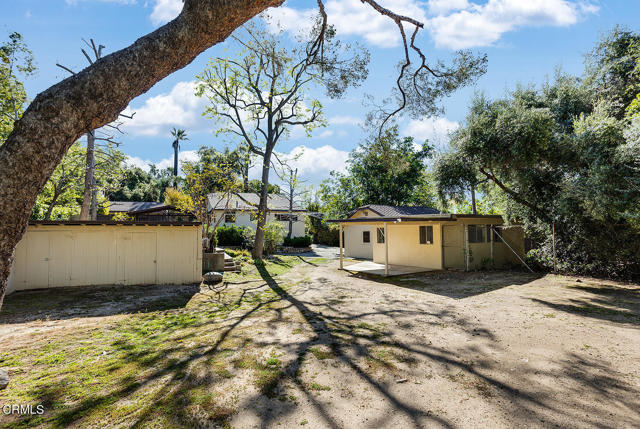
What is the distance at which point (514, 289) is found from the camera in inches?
384

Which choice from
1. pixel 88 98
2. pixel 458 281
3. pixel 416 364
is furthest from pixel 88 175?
pixel 458 281

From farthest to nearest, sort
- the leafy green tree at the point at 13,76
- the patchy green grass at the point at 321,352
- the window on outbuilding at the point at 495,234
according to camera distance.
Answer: the window on outbuilding at the point at 495,234
the leafy green tree at the point at 13,76
the patchy green grass at the point at 321,352

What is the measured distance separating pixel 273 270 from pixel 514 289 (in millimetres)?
9515

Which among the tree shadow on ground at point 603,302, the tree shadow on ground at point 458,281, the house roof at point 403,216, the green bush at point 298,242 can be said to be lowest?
the tree shadow on ground at point 458,281

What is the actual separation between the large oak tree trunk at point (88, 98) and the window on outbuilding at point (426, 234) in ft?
41.4

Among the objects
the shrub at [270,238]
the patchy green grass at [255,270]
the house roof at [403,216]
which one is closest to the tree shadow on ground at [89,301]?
the patchy green grass at [255,270]

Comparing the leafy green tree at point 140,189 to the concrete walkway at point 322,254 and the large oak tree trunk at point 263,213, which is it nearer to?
the concrete walkway at point 322,254

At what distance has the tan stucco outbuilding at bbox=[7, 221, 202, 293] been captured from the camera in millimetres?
9695

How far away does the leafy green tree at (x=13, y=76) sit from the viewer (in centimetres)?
1232

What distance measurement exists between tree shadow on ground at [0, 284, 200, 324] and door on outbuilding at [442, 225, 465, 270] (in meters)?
10.4

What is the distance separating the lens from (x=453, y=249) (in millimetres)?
13820

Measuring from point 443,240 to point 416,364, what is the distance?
10.5 meters

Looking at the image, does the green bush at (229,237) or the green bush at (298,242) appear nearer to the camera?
the green bush at (229,237)

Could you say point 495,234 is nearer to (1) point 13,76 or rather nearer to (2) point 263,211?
(2) point 263,211
